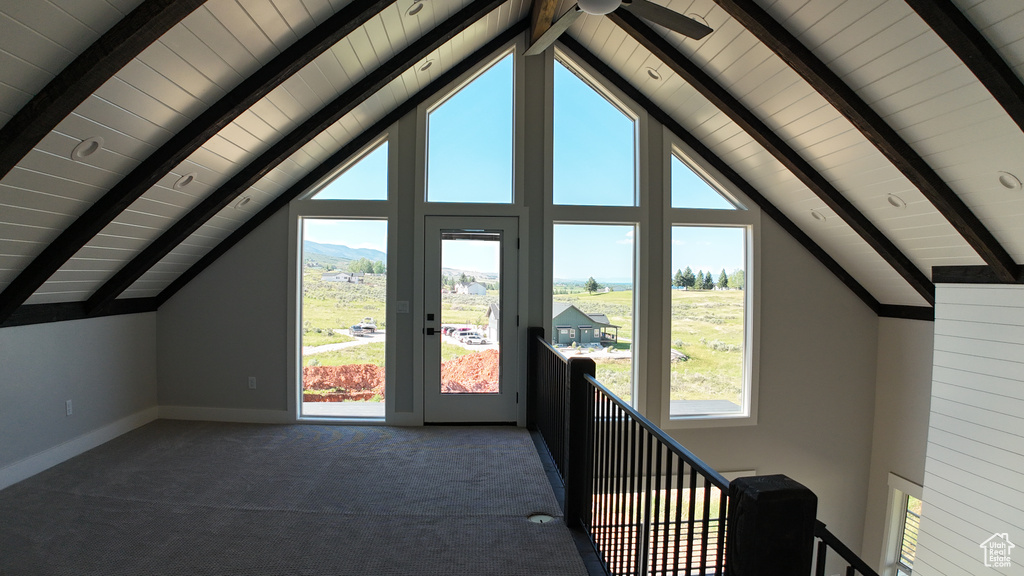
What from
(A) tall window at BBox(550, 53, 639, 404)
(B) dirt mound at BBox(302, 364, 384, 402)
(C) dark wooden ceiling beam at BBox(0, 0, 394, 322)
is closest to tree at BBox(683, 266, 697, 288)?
(A) tall window at BBox(550, 53, 639, 404)

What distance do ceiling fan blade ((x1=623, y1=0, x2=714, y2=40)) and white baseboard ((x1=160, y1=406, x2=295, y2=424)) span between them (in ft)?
13.9

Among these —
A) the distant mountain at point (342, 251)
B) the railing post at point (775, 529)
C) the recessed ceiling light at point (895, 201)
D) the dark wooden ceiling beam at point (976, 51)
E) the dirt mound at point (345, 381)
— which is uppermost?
the dark wooden ceiling beam at point (976, 51)

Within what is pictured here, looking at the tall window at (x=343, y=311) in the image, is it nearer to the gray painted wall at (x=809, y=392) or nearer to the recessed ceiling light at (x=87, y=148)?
the recessed ceiling light at (x=87, y=148)

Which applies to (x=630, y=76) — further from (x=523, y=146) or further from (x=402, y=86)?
(x=402, y=86)

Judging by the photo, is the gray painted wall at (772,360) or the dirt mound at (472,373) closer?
the gray painted wall at (772,360)

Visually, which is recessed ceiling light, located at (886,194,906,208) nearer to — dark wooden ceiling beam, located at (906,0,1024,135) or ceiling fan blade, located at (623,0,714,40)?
dark wooden ceiling beam, located at (906,0,1024,135)

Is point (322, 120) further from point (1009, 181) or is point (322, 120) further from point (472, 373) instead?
point (1009, 181)

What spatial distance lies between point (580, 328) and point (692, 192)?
5.68 feet

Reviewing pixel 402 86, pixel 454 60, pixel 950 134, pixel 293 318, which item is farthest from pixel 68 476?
pixel 950 134

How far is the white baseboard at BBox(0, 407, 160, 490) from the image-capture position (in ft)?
10.5

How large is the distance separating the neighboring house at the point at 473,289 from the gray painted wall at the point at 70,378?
279cm

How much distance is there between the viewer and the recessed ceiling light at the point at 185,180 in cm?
327

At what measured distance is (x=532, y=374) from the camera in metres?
4.59

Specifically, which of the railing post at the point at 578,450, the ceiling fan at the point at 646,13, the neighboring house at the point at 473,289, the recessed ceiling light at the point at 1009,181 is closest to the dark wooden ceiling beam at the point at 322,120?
the ceiling fan at the point at 646,13
